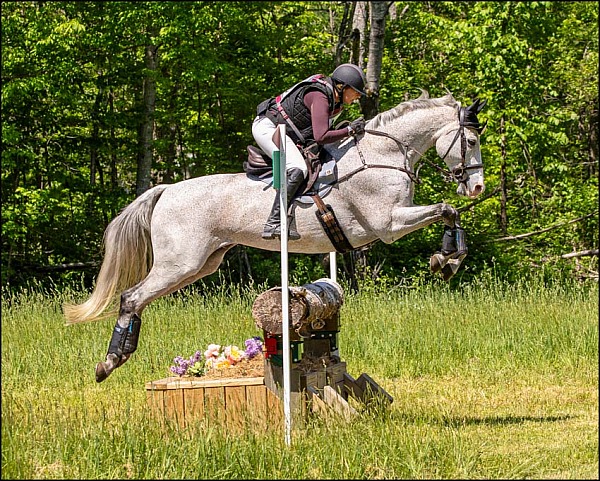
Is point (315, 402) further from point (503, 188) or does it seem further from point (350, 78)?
point (503, 188)

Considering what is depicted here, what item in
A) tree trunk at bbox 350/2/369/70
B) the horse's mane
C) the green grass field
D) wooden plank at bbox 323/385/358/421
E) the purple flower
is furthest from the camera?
tree trunk at bbox 350/2/369/70

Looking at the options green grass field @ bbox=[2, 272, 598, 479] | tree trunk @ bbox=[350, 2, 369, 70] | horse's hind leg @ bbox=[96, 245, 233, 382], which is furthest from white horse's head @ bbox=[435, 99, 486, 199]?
tree trunk @ bbox=[350, 2, 369, 70]

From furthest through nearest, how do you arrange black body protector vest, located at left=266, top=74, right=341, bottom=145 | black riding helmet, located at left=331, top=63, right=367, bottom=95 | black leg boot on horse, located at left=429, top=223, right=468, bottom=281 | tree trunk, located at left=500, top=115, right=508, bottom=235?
tree trunk, located at left=500, top=115, right=508, bottom=235 → black body protector vest, located at left=266, top=74, right=341, bottom=145 → black riding helmet, located at left=331, top=63, right=367, bottom=95 → black leg boot on horse, located at left=429, top=223, right=468, bottom=281

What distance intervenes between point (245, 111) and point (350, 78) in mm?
12737

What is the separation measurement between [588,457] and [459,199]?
13.0 meters

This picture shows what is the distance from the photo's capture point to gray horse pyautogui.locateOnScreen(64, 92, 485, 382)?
20.9 ft

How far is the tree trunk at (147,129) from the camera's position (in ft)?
60.0

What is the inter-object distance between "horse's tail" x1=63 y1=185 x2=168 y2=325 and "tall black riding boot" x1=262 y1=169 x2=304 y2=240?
106cm

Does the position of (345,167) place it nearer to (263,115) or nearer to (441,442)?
(263,115)

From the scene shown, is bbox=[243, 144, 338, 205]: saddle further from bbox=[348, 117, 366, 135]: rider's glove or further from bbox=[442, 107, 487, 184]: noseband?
bbox=[442, 107, 487, 184]: noseband

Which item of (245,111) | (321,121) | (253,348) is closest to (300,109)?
(321,121)

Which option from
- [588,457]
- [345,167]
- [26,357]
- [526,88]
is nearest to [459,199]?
[526,88]

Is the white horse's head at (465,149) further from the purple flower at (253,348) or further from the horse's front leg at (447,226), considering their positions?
the purple flower at (253,348)

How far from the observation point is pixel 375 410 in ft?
19.5
